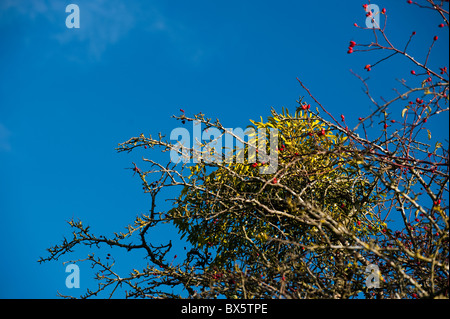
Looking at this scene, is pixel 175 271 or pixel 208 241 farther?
pixel 208 241

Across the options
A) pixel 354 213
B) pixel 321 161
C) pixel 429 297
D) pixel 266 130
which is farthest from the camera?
pixel 266 130

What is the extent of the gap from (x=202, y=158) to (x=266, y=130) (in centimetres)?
196

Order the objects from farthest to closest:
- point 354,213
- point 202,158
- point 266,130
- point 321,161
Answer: point 266,130 < point 321,161 < point 354,213 < point 202,158

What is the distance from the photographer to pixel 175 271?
5586 mm

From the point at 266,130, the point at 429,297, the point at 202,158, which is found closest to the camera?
the point at 429,297
